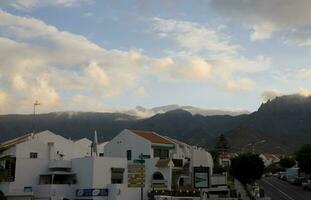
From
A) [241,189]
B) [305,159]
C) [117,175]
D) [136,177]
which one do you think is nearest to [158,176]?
[117,175]

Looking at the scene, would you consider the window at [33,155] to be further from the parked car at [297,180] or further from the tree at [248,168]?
the parked car at [297,180]

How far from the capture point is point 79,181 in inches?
2729

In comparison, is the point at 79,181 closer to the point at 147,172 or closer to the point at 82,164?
the point at 82,164

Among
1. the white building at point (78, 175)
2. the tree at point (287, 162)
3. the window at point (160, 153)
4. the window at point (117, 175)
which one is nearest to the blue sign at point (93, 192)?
the white building at point (78, 175)

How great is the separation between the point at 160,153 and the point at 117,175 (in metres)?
16.5

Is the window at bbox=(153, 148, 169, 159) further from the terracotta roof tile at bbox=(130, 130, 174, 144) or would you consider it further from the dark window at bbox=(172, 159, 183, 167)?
the dark window at bbox=(172, 159, 183, 167)

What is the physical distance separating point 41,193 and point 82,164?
618 cm

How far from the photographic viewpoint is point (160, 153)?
85938mm

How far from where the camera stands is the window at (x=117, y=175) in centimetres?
6988

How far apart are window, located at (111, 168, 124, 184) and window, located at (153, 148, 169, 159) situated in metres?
13.9

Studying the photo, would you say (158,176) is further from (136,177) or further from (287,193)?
(287,193)

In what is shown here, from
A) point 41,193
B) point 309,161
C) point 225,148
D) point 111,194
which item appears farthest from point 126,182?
point 225,148

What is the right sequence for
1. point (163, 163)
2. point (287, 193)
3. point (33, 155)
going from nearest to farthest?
point (163, 163) < point (33, 155) < point (287, 193)

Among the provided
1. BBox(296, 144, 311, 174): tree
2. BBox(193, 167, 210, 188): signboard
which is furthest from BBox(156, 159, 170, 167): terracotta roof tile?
BBox(296, 144, 311, 174): tree
